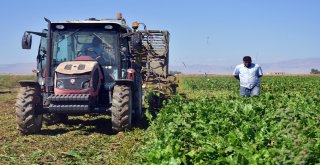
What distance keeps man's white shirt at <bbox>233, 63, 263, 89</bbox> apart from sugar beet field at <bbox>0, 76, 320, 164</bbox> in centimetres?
68

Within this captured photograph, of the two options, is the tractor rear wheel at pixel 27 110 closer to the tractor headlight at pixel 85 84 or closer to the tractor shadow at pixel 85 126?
the tractor shadow at pixel 85 126

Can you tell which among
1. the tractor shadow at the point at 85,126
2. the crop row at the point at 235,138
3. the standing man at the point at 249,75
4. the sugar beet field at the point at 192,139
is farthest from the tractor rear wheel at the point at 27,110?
the standing man at the point at 249,75

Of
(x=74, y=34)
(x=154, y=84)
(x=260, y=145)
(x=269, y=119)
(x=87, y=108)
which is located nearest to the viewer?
(x=260, y=145)

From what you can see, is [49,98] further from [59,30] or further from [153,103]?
[153,103]

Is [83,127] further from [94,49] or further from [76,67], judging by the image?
[94,49]

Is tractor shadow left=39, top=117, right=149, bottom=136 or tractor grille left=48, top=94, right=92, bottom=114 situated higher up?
tractor grille left=48, top=94, right=92, bottom=114

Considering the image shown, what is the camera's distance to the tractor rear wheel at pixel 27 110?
30.9ft

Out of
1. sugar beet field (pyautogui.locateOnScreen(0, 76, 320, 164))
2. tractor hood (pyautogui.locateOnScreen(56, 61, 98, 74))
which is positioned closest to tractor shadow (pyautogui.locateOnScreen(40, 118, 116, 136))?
sugar beet field (pyautogui.locateOnScreen(0, 76, 320, 164))

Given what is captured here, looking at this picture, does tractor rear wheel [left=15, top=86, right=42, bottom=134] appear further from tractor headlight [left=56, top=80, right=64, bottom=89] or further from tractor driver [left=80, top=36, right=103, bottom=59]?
tractor driver [left=80, top=36, right=103, bottom=59]

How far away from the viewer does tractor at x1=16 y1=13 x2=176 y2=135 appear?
939 centimetres

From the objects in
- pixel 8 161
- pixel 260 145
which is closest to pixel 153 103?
pixel 8 161

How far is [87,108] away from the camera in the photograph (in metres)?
9.28

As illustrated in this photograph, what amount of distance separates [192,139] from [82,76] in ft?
14.3

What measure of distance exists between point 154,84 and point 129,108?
7831 mm
